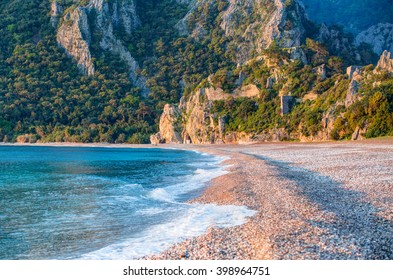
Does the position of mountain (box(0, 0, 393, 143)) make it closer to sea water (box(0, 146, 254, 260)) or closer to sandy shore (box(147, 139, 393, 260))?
sandy shore (box(147, 139, 393, 260))

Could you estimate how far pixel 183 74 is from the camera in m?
131

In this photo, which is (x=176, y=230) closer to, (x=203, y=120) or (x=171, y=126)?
(x=203, y=120)

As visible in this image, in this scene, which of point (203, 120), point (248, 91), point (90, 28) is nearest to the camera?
point (248, 91)

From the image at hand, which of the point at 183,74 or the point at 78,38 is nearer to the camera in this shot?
the point at 183,74

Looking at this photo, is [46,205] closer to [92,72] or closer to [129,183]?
[129,183]

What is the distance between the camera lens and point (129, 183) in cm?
2569

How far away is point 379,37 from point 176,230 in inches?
6939

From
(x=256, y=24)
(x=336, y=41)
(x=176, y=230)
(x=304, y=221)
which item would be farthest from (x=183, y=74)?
(x=304, y=221)

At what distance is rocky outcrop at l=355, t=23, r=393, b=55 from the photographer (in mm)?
162000

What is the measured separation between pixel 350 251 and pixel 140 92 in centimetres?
12410

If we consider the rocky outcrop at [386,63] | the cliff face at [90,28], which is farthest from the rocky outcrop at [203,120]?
the cliff face at [90,28]

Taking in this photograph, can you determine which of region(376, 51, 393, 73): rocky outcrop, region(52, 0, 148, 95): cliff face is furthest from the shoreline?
region(52, 0, 148, 95): cliff face

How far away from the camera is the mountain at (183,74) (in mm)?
68438

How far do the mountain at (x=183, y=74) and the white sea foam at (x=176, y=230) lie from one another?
41909 millimetres
